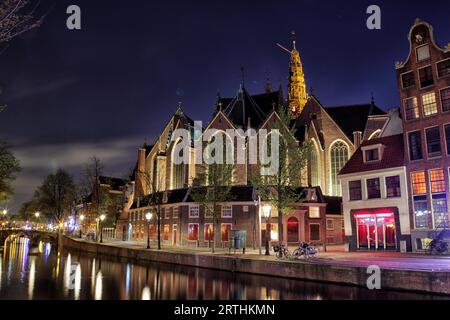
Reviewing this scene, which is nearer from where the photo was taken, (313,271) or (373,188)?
(313,271)

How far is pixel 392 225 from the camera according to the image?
31938 millimetres

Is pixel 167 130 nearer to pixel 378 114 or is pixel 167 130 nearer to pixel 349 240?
pixel 378 114

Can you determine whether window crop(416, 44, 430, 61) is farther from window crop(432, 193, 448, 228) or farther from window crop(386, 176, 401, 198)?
window crop(432, 193, 448, 228)

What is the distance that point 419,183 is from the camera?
3092 cm

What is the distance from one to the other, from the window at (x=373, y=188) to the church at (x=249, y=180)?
225 inches

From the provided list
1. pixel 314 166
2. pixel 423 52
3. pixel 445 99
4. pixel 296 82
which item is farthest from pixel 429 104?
pixel 296 82

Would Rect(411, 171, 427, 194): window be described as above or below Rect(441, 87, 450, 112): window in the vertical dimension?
below

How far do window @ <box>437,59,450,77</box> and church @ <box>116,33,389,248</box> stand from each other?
16793mm

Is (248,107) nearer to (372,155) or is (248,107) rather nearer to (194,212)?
(194,212)

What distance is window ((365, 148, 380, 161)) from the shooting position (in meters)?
34.4

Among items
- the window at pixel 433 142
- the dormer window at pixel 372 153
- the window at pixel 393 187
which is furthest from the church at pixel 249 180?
the window at pixel 433 142

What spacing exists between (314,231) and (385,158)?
49.0 ft

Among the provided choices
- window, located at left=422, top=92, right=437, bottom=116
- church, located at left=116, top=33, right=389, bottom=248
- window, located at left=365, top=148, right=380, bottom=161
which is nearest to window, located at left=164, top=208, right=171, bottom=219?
church, located at left=116, top=33, right=389, bottom=248
